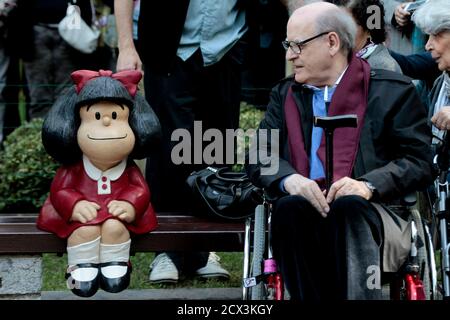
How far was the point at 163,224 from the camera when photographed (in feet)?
20.4

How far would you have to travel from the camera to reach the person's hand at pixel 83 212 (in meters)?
5.79

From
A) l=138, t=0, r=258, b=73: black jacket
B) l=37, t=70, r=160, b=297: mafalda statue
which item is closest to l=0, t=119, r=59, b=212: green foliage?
l=138, t=0, r=258, b=73: black jacket

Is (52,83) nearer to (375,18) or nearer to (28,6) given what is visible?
(28,6)

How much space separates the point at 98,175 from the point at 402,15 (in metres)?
1.95

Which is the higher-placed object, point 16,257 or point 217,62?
point 217,62

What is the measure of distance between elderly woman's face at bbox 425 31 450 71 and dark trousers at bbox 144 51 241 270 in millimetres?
1170

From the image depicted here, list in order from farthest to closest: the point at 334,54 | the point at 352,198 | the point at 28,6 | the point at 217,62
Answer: the point at 28,6
the point at 217,62
the point at 334,54
the point at 352,198

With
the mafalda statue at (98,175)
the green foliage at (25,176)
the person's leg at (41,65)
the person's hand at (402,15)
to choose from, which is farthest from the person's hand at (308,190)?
the person's leg at (41,65)

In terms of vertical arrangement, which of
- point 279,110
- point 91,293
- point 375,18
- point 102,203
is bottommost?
point 91,293

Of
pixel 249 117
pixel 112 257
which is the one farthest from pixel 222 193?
pixel 249 117

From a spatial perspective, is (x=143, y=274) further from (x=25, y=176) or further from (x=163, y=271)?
(x=25, y=176)

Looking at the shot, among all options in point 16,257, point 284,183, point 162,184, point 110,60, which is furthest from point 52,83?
point 284,183

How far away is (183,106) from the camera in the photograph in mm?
6672

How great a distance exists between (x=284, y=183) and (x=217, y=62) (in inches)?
56.7
